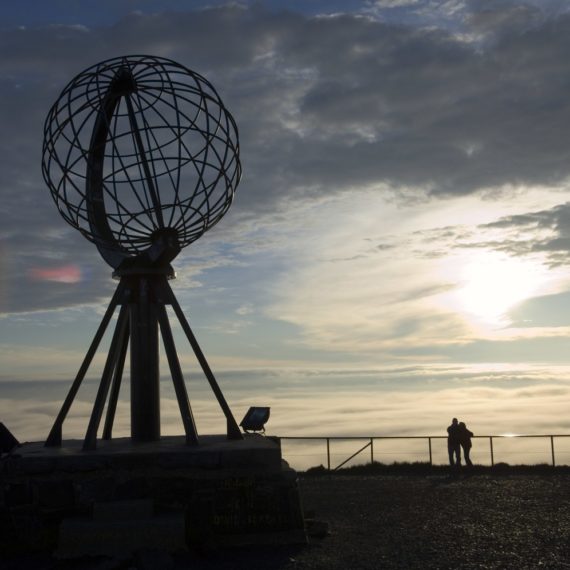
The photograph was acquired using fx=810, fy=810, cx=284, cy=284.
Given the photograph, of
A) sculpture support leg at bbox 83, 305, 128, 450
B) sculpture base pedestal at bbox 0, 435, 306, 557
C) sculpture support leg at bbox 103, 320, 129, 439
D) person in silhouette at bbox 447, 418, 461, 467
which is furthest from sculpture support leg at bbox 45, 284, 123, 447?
person in silhouette at bbox 447, 418, 461, 467

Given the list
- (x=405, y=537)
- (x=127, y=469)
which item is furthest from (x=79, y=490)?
(x=405, y=537)

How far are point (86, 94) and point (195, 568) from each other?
29.0ft

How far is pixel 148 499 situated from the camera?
11.7 metres

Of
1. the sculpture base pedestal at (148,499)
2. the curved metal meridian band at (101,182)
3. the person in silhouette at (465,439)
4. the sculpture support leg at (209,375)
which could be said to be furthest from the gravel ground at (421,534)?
the curved metal meridian band at (101,182)

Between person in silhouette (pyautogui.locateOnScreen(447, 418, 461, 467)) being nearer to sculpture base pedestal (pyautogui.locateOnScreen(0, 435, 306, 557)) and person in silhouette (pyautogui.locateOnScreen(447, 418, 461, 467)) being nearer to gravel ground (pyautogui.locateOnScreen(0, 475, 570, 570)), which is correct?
gravel ground (pyautogui.locateOnScreen(0, 475, 570, 570))

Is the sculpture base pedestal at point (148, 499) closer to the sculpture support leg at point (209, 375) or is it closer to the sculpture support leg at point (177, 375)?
the sculpture support leg at point (177, 375)

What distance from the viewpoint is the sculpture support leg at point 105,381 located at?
43.4 feet

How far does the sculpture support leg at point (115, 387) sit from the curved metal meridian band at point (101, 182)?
145 cm

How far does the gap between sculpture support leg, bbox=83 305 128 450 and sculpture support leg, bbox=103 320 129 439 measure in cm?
18

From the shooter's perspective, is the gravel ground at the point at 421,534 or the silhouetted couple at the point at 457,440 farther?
the silhouetted couple at the point at 457,440

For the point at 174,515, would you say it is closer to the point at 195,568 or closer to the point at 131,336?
the point at 195,568

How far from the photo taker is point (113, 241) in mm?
14820

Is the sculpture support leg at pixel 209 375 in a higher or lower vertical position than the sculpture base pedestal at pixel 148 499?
higher

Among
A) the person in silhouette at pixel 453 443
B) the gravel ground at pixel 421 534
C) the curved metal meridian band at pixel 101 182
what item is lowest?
the gravel ground at pixel 421 534
